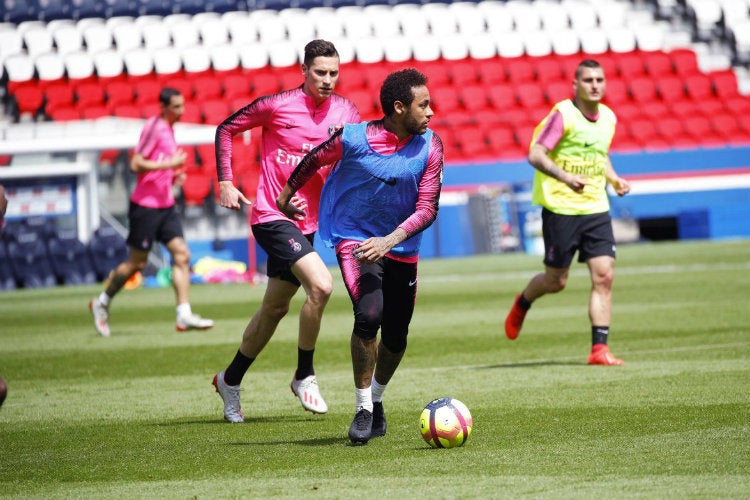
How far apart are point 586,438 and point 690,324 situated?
6.47 m

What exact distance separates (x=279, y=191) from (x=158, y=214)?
6.63 metres

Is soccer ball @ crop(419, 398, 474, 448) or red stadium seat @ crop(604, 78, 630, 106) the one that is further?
red stadium seat @ crop(604, 78, 630, 106)

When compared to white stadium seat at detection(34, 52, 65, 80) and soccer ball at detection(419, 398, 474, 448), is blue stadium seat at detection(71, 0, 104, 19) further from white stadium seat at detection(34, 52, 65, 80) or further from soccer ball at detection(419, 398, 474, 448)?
soccer ball at detection(419, 398, 474, 448)

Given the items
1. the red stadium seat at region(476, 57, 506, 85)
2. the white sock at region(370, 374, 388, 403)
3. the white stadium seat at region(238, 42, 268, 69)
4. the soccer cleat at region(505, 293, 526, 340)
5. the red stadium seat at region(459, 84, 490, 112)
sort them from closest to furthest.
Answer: the white sock at region(370, 374, 388, 403) → the soccer cleat at region(505, 293, 526, 340) → the red stadium seat at region(459, 84, 490, 112) → the white stadium seat at region(238, 42, 268, 69) → the red stadium seat at region(476, 57, 506, 85)

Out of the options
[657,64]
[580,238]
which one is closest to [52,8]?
[657,64]

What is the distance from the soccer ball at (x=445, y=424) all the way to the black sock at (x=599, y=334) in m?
3.82

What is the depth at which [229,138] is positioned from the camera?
813cm

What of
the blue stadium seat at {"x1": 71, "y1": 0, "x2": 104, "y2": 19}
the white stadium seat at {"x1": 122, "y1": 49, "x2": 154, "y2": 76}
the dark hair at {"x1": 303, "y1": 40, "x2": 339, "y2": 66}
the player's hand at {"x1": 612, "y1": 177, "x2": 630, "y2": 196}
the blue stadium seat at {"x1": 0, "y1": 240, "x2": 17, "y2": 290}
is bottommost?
the blue stadium seat at {"x1": 0, "y1": 240, "x2": 17, "y2": 290}

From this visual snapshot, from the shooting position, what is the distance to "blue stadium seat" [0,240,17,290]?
24.0 meters

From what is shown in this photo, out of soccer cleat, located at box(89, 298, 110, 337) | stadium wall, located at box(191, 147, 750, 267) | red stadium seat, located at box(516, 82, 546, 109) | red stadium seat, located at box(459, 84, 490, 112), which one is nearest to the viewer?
soccer cleat, located at box(89, 298, 110, 337)

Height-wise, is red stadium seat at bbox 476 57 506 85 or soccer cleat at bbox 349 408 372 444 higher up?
red stadium seat at bbox 476 57 506 85

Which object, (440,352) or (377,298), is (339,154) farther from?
(440,352)

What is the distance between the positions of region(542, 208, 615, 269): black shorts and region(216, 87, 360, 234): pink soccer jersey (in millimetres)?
2990

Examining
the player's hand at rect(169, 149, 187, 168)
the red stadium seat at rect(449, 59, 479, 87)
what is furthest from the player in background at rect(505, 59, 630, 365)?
the red stadium seat at rect(449, 59, 479, 87)
